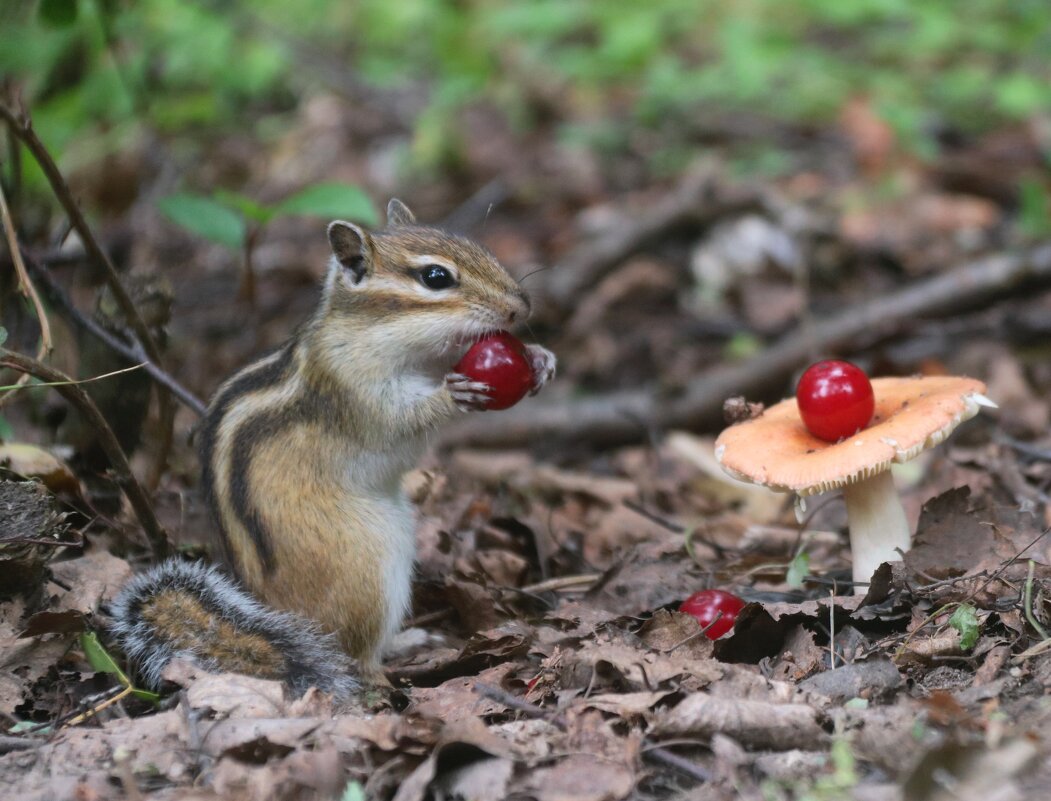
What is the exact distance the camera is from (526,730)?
3312 mm

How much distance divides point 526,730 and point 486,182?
29.3 feet

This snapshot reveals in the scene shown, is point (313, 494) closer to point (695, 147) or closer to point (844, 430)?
point (844, 430)

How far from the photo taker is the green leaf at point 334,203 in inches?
206

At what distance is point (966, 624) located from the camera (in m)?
3.48

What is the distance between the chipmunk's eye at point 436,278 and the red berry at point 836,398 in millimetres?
1413

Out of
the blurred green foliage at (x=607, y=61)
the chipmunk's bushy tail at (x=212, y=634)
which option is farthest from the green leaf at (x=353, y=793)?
the blurred green foliage at (x=607, y=61)

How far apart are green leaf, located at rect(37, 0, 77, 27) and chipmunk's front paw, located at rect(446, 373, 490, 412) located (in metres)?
2.36

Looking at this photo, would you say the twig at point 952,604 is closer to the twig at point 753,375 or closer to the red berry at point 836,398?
the red berry at point 836,398

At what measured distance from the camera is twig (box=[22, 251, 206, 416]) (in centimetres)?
486

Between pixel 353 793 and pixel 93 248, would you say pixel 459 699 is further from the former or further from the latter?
pixel 93 248

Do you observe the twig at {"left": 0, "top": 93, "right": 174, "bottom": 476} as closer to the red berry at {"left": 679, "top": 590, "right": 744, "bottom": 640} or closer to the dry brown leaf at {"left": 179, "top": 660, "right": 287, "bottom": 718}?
the dry brown leaf at {"left": 179, "top": 660, "right": 287, "bottom": 718}

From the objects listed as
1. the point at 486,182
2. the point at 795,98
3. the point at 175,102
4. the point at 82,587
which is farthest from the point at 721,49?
the point at 82,587

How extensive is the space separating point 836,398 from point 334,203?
2.71 meters

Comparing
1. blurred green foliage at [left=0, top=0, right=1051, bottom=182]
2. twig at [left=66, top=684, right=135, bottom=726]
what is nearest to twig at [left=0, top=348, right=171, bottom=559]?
twig at [left=66, top=684, right=135, bottom=726]
